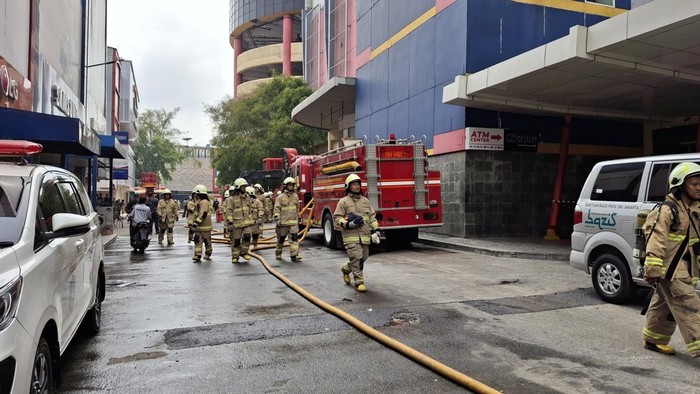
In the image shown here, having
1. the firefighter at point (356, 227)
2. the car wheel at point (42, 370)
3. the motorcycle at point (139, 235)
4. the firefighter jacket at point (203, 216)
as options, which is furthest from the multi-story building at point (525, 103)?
the car wheel at point (42, 370)

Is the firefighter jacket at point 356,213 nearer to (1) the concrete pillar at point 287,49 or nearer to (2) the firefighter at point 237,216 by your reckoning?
(2) the firefighter at point 237,216

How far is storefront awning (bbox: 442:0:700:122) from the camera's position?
31.3ft

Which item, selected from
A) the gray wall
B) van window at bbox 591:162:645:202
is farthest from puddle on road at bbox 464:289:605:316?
the gray wall

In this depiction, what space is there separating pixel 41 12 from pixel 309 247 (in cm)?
1026

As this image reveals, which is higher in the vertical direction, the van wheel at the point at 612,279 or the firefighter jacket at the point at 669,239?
the firefighter jacket at the point at 669,239

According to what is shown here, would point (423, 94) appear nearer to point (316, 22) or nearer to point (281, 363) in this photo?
point (281, 363)

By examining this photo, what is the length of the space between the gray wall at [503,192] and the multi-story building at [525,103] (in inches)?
1.3

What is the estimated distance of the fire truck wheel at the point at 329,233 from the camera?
1368 centimetres

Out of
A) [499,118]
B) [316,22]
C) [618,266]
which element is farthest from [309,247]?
[316,22]

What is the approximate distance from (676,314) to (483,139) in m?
11.2

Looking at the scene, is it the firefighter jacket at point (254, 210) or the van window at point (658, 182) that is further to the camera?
the firefighter jacket at point (254, 210)

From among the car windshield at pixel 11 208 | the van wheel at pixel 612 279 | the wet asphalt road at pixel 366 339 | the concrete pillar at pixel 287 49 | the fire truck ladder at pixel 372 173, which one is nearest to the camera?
the car windshield at pixel 11 208

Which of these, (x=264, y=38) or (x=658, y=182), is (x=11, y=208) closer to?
(x=658, y=182)

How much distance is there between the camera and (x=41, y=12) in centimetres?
1441
